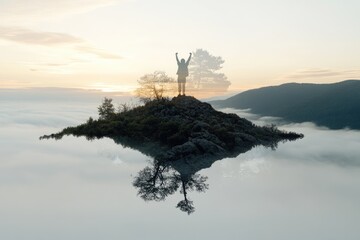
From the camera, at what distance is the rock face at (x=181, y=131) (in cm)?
3072

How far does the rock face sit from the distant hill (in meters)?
58.6

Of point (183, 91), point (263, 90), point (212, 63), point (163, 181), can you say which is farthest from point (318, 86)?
point (163, 181)

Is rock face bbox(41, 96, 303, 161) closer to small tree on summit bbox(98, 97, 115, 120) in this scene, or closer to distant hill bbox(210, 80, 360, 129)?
small tree on summit bbox(98, 97, 115, 120)

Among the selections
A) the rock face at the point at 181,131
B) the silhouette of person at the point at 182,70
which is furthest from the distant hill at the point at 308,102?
the silhouette of person at the point at 182,70

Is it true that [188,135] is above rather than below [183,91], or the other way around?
below

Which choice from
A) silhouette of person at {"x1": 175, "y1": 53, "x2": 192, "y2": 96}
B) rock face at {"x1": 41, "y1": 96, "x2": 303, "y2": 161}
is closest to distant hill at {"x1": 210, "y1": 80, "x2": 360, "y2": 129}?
rock face at {"x1": 41, "y1": 96, "x2": 303, "y2": 161}

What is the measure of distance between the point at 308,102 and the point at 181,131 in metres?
109

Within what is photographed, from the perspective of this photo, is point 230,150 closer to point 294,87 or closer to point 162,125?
point 162,125

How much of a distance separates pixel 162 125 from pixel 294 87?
13072cm

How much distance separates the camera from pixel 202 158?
28875 mm

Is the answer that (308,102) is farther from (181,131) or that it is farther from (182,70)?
(181,131)

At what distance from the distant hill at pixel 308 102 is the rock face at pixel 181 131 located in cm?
5859

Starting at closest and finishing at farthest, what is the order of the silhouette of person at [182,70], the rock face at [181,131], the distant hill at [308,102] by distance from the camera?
the rock face at [181,131] → the silhouette of person at [182,70] → the distant hill at [308,102]

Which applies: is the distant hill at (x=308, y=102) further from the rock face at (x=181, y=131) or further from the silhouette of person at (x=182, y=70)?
the silhouette of person at (x=182, y=70)
